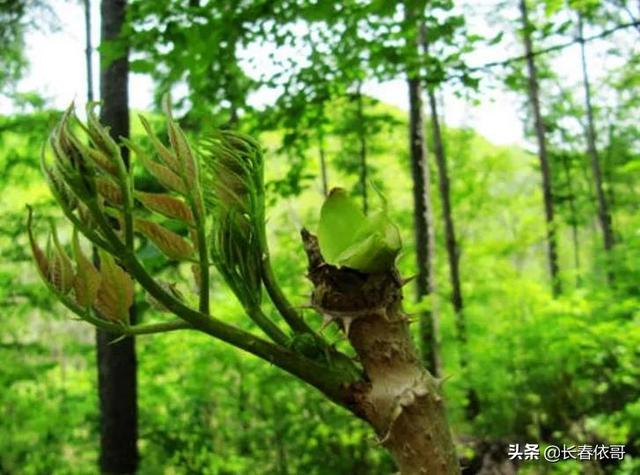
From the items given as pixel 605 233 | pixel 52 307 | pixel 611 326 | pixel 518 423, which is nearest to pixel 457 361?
pixel 518 423

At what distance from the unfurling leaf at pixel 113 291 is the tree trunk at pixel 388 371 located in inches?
8.1

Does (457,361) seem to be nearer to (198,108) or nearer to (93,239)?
(198,108)

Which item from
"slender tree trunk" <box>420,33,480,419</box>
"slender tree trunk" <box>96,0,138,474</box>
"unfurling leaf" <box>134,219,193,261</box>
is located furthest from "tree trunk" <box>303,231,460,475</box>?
"slender tree trunk" <box>420,33,480,419</box>

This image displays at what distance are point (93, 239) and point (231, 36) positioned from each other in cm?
200

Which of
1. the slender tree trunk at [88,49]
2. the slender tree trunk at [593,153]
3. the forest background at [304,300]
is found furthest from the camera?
the slender tree trunk at [593,153]

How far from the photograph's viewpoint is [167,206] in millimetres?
762

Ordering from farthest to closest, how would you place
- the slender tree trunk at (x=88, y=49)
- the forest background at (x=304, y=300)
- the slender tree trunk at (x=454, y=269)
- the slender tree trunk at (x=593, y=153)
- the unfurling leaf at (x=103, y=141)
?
1. the slender tree trunk at (x=593, y=153)
2. the slender tree trunk at (x=454, y=269)
3. the slender tree trunk at (x=88, y=49)
4. the forest background at (x=304, y=300)
5. the unfurling leaf at (x=103, y=141)

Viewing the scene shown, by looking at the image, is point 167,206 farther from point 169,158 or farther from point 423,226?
point 423,226

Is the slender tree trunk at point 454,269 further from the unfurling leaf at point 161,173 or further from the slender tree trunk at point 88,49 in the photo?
the unfurling leaf at point 161,173

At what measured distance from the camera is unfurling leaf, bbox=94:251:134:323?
745mm

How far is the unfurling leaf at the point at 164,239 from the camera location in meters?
0.77

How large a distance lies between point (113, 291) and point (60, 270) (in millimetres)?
59

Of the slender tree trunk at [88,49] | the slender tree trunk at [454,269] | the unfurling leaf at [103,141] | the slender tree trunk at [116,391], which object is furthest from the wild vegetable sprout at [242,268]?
the slender tree trunk at [454,269]

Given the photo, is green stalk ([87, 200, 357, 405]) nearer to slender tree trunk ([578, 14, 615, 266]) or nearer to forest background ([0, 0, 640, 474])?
forest background ([0, 0, 640, 474])
